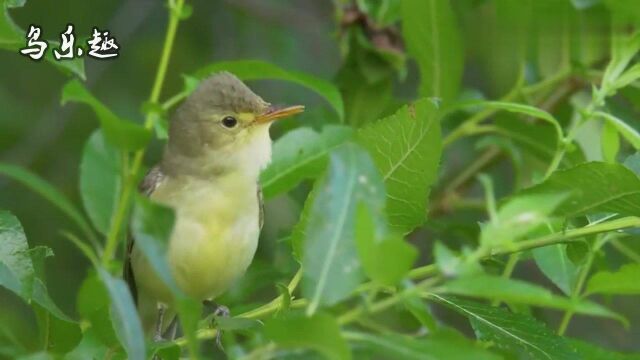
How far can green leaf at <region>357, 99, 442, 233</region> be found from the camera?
2.34 meters

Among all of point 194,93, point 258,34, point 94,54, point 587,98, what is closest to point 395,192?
point 194,93

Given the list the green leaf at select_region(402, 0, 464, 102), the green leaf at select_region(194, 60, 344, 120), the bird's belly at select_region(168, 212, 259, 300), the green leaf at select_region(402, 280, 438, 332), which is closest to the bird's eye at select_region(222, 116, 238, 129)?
the green leaf at select_region(194, 60, 344, 120)

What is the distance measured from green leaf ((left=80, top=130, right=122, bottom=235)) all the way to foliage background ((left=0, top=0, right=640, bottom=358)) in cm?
37

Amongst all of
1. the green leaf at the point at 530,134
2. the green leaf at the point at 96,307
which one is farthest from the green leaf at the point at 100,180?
the green leaf at the point at 530,134

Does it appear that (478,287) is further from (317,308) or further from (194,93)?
(194,93)

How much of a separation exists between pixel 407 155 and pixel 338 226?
53 centimetres

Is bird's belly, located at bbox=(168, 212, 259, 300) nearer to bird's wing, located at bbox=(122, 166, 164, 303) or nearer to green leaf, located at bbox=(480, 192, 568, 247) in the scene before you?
bird's wing, located at bbox=(122, 166, 164, 303)

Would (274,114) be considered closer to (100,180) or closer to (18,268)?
(100,180)

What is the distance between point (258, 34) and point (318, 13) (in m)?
0.37

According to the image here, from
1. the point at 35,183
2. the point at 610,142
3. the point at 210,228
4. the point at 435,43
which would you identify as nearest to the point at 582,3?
the point at 435,43

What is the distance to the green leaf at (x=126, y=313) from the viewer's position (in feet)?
6.12

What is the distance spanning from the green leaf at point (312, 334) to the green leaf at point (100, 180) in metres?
1.50

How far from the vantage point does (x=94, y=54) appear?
3.46 m

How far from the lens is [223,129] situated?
3.19m
